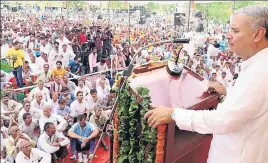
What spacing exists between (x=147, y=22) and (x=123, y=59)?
80 cm

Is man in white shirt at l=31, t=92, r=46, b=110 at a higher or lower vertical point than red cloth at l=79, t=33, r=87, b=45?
lower

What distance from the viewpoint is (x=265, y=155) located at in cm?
130

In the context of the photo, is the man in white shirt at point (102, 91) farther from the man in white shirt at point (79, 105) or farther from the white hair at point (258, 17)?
the white hair at point (258, 17)

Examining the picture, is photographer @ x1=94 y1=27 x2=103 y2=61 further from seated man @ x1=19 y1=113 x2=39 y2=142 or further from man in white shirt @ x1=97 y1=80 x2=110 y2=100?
seated man @ x1=19 y1=113 x2=39 y2=142

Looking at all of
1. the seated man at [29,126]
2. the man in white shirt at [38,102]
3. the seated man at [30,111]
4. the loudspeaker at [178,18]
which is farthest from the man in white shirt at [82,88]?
the loudspeaker at [178,18]

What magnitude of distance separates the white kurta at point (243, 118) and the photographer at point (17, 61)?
1923 mm

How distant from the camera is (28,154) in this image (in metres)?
2.86

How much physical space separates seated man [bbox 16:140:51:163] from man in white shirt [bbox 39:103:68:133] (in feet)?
1.20

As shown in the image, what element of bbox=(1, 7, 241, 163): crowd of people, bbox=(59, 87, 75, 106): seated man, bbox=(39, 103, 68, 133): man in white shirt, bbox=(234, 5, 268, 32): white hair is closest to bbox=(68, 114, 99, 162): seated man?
bbox=(1, 7, 241, 163): crowd of people

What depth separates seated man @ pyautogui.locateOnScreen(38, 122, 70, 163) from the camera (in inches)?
128

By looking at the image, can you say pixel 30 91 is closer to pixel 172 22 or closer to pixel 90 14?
pixel 90 14

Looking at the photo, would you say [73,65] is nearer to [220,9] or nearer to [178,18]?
[178,18]

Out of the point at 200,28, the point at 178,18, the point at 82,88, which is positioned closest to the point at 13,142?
the point at 82,88

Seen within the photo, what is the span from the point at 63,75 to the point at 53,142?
1.04 metres
